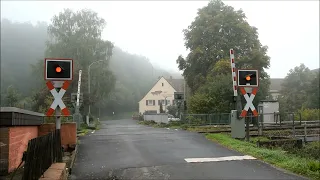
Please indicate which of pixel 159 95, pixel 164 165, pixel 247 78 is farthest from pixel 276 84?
pixel 164 165

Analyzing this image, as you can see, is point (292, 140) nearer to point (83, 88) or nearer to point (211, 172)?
point (211, 172)

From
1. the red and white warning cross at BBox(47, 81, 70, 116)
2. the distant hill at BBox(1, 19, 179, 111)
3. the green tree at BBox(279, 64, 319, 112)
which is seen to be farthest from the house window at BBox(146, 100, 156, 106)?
the red and white warning cross at BBox(47, 81, 70, 116)

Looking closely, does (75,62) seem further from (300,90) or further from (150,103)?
(300,90)

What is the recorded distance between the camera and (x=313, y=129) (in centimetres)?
2206

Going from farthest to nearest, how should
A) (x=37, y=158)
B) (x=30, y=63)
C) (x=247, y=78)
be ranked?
(x=30, y=63) < (x=247, y=78) < (x=37, y=158)

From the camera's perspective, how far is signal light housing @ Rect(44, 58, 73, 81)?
9016mm

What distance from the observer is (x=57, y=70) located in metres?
9.05

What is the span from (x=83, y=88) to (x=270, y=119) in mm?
28084

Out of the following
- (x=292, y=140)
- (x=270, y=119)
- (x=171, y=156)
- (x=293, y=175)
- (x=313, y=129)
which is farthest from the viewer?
(x=270, y=119)

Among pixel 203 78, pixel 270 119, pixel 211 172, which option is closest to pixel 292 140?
pixel 211 172

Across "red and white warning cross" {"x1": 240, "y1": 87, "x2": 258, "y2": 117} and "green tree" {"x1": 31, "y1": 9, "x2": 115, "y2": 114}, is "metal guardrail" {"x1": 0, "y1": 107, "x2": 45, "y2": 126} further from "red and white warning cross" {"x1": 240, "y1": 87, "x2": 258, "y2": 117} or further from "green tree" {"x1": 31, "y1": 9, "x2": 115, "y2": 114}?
"green tree" {"x1": 31, "y1": 9, "x2": 115, "y2": 114}

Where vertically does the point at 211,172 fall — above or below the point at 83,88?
below

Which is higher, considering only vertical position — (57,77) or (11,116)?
(57,77)

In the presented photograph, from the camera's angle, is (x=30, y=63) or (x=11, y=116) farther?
(x=30, y=63)
